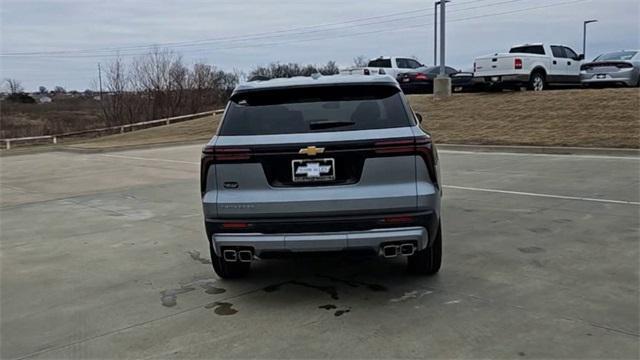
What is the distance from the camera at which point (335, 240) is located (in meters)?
4.02

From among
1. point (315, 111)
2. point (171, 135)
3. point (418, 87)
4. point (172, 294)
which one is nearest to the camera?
point (315, 111)

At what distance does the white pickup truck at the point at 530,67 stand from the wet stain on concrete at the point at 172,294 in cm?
1824

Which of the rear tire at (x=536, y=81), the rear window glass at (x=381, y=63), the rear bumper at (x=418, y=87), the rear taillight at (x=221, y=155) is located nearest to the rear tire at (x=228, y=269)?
the rear taillight at (x=221, y=155)

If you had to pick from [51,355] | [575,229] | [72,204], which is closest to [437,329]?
[51,355]

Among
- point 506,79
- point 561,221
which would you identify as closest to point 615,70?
point 506,79

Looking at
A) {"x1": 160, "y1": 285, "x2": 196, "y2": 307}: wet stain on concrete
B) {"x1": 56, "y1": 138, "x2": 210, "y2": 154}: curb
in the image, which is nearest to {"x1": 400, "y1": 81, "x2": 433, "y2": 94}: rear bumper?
{"x1": 56, "y1": 138, "x2": 210, "y2": 154}: curb

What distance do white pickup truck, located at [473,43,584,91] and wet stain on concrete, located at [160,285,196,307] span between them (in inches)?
718

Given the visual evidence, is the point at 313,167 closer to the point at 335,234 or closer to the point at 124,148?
the point at 335,234

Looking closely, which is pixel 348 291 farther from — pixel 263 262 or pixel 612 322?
pixel 612 322

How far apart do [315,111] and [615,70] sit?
765 inches

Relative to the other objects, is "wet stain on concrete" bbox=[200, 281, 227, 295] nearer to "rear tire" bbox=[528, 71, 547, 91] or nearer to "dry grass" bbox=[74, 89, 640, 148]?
"dry grass" bbox=[74, 89, 640, 148]

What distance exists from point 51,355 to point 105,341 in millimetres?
327

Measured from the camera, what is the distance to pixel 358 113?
4.35 meters

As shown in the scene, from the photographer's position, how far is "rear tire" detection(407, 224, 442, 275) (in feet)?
15.5
